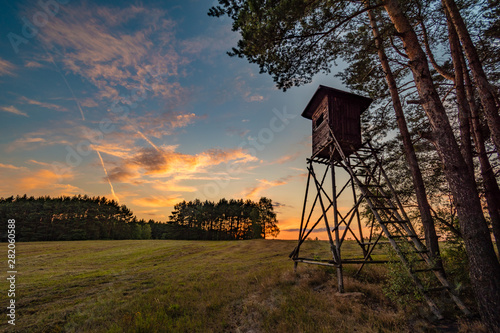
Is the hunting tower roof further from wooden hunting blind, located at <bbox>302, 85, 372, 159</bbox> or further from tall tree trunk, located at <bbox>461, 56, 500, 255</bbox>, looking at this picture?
tall tree trunk, located at <bbox>461, 56, 500, 255</bbox>

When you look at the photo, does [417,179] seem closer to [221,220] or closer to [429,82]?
[429,82]

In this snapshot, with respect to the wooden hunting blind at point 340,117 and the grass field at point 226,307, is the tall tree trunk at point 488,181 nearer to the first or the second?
the wooden hunting blind at point 340,117

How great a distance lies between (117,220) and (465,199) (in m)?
77.7

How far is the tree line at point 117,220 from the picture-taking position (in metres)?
50.0

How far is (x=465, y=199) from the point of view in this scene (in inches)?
212

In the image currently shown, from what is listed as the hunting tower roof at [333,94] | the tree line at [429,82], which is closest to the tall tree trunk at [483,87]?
the tree line at [429,82]

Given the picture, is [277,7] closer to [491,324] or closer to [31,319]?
[491,324]

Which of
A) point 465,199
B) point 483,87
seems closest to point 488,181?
point 483,87

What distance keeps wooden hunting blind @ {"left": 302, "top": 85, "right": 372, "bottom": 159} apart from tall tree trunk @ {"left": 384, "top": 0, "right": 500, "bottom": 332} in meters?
3.56

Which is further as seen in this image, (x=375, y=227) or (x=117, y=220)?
(x=117, y=220)

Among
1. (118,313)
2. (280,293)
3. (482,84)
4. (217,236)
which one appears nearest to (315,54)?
(482,84)

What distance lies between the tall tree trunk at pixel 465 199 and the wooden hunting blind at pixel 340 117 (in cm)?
356

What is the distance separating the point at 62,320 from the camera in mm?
7180

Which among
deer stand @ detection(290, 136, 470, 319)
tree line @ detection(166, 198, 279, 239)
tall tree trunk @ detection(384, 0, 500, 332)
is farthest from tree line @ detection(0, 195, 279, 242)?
tall tree trunk @ detection(384, 0, 500, 332)
